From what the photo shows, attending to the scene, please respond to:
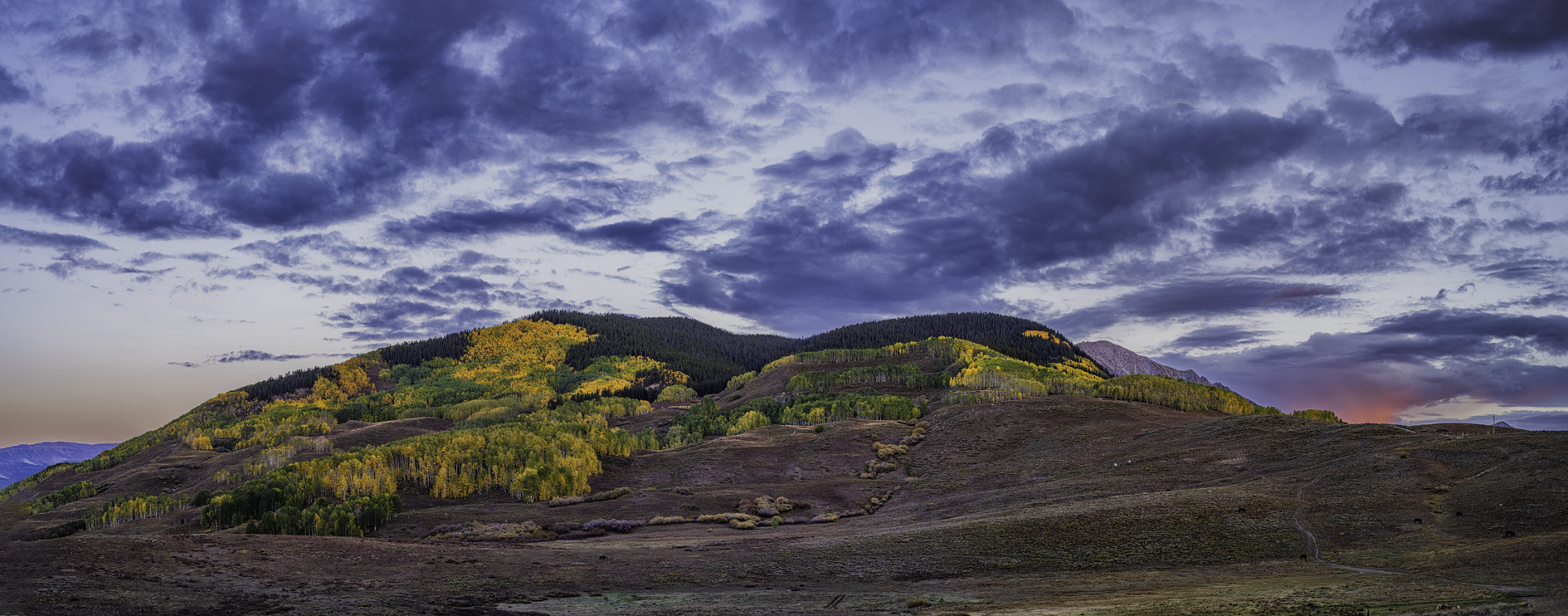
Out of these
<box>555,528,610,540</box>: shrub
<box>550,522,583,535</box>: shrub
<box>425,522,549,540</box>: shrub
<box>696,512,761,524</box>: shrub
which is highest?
<box>425,522,549,540</box>: shrub

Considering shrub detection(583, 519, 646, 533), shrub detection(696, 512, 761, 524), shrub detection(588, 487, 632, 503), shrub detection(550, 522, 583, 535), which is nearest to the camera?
shrub detection(550, 522, 583, 535)

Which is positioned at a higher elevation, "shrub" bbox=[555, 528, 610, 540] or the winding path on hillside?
the winding path on hillside

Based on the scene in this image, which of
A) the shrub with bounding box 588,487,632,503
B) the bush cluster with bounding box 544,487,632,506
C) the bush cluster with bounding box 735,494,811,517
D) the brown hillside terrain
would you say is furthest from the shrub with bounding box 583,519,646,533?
the shrub with bounding box 588,487,632,503

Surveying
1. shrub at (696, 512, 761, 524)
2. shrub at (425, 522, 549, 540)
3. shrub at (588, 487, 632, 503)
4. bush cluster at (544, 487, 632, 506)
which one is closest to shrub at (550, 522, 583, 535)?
shrub at (425, 522, 549, 540)

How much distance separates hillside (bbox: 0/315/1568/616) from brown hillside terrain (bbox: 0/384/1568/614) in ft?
0.56

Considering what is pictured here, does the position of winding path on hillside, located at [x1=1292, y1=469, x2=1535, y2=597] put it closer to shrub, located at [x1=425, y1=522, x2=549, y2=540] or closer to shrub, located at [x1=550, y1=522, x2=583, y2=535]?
shrub, located at [x1=425, y1=522, x2=549, y2=540]

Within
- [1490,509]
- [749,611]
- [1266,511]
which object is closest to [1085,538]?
[1266,511]

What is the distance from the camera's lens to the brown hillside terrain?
68.1 feet

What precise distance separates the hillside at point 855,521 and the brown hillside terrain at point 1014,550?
0.17 metres

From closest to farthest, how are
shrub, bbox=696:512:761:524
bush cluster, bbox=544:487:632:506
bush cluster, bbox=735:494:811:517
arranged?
shrub, bbox=696:512:761:524, bush cluster, bbox=735:494:811:517, bush cluster, bbox=544:487:632:506

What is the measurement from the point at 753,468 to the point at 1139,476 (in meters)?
38.5

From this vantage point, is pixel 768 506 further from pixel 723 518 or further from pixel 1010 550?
pixel 1010 550

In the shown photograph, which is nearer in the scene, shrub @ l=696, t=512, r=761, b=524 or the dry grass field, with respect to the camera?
the dry grass field

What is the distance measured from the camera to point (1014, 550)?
31812 millimetres
